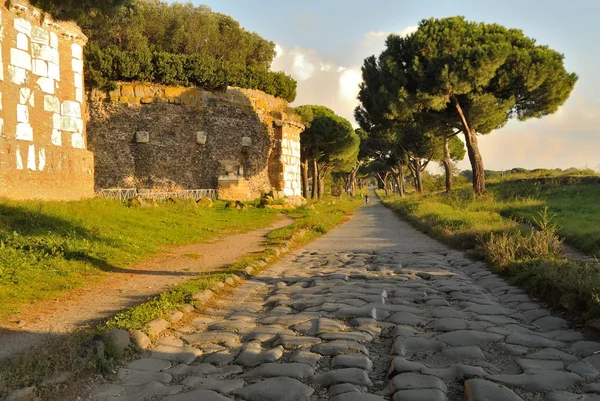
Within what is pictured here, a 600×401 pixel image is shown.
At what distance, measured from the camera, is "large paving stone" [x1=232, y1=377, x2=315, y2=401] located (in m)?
3.28

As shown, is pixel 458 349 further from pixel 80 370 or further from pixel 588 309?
pixel 80 370

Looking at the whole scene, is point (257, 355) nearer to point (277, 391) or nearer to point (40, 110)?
point (277, 391)

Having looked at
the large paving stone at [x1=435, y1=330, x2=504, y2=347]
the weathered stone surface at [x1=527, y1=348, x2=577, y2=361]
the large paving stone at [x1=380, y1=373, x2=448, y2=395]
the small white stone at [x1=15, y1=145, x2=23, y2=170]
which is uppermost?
the small white stone at [x1=15, y1=145, x2=23, y2=170]

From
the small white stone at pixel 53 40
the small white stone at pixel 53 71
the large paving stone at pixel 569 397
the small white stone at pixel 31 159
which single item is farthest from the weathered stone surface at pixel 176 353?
the small white stone at pixel 53 40

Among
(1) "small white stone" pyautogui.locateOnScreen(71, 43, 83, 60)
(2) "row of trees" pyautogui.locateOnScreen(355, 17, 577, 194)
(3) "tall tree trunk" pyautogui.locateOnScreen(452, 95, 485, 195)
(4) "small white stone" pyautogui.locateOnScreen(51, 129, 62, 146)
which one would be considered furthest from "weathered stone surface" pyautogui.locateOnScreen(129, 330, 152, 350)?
(3) "tall tree trunk" pyautogui.locateOnScreen(452, 95, 485, 195)

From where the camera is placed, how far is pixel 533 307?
18.3ft

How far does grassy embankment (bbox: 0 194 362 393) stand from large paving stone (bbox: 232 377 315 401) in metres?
1.24

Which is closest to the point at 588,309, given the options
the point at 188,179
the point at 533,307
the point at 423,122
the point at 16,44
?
the point at 533,307

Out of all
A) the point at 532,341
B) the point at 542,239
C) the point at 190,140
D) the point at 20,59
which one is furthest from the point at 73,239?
the point at 190,140

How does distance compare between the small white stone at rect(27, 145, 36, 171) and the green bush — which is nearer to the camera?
the small white stone at rect(27, 145, 36, 171)

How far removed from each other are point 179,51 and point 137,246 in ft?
89.6

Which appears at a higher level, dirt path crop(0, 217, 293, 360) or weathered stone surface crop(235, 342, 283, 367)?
dirt path crop(0, 217, 293, 360)

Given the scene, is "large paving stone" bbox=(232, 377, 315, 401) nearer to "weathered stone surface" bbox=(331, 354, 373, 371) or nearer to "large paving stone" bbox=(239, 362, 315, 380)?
"large paving stone" bbox=(239, 362, 315, 380)

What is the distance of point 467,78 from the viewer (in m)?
22.1
